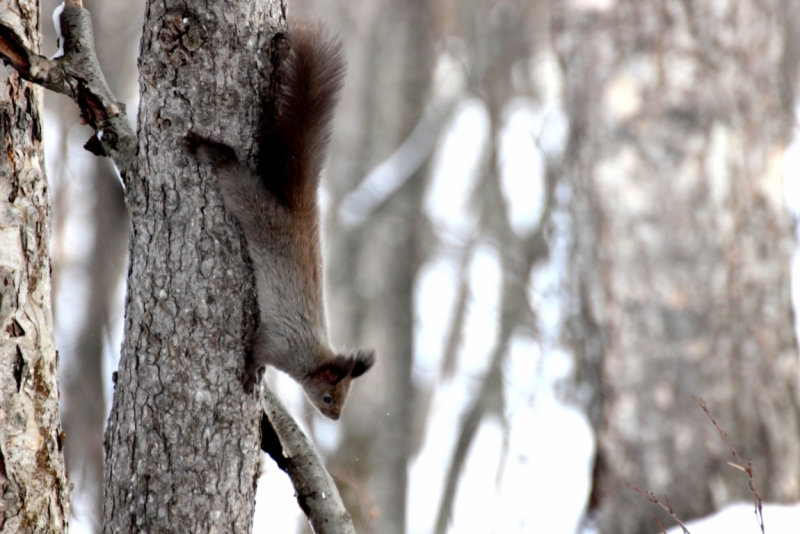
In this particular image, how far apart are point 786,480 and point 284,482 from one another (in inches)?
158

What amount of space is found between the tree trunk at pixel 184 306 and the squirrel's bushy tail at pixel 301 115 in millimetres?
177

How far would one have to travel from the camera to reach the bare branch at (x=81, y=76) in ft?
6.81

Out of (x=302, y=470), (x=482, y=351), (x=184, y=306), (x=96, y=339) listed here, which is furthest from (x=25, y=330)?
(x=482, y=351)

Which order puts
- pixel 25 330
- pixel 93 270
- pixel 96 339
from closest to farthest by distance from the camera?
pixel 25 330
pixel 96 339
pixel 93 270

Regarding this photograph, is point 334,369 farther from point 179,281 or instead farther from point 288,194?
point 179,281

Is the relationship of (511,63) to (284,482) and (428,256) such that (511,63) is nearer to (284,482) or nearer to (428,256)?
(428,256)

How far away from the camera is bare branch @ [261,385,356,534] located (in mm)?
2588

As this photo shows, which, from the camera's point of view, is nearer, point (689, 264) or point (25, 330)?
point (25, 330)

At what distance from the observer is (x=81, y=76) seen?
7.23ft

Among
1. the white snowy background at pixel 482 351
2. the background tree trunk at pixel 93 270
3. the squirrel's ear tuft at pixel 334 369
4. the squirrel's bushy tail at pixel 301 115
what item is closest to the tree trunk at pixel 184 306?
the squirrel's bushy tail at pixel 301 115

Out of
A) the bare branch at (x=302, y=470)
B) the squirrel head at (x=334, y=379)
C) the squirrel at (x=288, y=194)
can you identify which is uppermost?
the squirrel at (x=288, y=194)

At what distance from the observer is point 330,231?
8.18 m

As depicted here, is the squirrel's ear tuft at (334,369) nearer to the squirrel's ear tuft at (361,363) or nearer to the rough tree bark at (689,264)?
the squirrel's ear tuft at (361,363)

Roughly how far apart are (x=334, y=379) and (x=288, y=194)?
97cm
